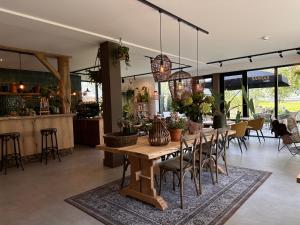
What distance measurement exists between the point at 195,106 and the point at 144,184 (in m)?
1.44

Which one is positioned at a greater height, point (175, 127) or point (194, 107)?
point (194, 107)

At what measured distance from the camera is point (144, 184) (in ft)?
9.78

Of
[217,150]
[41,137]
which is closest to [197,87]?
[217,150]

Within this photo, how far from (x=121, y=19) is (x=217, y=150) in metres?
2.62

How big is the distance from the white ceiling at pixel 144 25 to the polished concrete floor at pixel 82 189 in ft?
8.73

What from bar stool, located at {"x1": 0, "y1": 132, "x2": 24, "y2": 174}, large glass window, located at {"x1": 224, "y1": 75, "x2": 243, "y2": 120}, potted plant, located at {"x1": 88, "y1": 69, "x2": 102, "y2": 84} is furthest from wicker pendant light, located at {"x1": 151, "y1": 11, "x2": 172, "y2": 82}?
large glass window, located at {"x1": 224, "y1": 75, "x2": 243, "y2": 120}

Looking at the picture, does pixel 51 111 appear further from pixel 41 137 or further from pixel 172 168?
pixel 172 168

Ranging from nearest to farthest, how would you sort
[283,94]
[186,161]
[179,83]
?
[186,161], [179,83], [283,94]

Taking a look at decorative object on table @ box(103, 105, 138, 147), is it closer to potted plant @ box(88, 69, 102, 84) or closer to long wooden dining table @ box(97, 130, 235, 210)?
long wooden dining table @ box(97, 130, 235, 210)

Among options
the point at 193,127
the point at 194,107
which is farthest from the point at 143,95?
the point at 193,127

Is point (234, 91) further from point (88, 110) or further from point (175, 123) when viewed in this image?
point (175, 123)

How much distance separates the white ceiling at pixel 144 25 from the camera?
314 centimetres

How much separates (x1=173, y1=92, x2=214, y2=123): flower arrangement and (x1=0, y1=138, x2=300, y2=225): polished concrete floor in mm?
1371

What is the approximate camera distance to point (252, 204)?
2818 mm
